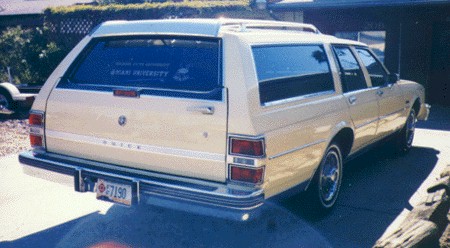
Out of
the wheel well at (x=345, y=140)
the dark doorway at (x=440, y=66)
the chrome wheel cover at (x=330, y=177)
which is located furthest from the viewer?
the dark doorway at (x=440, y=66)

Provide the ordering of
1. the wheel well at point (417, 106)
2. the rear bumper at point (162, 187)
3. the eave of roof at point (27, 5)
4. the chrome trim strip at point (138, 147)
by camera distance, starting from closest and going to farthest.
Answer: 1. the rear bumper at point (162, 187)
2. the chrome trim strip at point (138, 147)
3. the wheel well at point (417, 106)
4. the eave of roof at point (27, 5)

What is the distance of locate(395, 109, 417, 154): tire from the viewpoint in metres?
6.73

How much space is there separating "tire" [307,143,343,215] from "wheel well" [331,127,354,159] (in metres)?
0.13

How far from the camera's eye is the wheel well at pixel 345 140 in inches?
186

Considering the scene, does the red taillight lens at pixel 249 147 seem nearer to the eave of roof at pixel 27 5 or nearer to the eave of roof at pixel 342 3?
the eave of roof at pixel 342 3

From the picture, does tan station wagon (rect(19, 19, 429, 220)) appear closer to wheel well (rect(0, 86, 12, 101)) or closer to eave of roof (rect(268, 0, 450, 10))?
wheel well (rect(0, 86, 12, 101))

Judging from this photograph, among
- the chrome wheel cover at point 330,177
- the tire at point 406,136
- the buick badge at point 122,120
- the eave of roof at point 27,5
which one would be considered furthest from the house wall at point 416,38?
the eave of roof at point 27,5

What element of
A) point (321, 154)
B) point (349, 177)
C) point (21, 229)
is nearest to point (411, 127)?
point (349, 177)

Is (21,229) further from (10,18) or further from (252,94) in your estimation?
(10,18)

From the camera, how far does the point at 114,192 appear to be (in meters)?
3.62

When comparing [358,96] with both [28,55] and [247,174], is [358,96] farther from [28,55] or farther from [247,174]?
[28,55]

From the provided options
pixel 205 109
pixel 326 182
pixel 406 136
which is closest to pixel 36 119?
pixel 205 109

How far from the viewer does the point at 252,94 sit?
3.35 meters

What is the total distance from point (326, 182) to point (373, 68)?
6.43 ft
